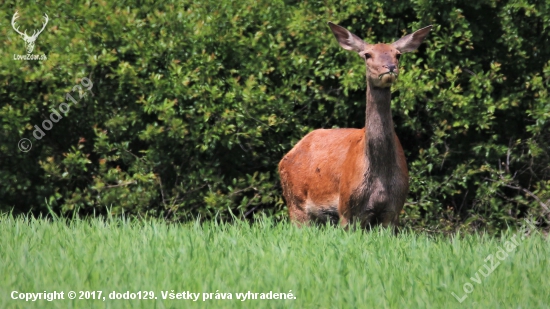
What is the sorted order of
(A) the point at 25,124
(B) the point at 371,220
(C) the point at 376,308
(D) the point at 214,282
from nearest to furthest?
(C) the point at 376,308, (D) the point at 214,282, (B) the point at 371,220, (A) the point at 25,124

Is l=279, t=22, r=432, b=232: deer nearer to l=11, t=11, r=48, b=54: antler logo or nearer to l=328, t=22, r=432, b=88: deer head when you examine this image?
l=328, t=22, r=432, b=88: deer head

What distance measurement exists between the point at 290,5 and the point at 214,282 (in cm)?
541

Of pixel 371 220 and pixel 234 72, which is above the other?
pixel 234 72

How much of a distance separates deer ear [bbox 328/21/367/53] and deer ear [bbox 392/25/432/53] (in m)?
0.31

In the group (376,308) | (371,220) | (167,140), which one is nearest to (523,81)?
(371,220)

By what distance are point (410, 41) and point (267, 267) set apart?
307 cm

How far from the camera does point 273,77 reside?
1009 centimetres

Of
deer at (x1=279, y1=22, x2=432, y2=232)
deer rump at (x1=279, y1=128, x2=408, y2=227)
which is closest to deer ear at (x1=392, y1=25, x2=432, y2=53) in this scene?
deer at (x1=279, y1=22, x2=432, y2=232)

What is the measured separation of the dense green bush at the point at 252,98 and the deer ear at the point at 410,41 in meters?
1.38

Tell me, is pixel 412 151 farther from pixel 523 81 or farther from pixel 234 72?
pixel 234 72

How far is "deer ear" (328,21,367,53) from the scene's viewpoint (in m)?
→ 7.86

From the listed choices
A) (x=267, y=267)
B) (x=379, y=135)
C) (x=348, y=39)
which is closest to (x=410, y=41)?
(x=348, y=39)

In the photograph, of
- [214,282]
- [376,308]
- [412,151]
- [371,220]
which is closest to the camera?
[376,308]

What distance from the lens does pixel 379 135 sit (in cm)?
729
